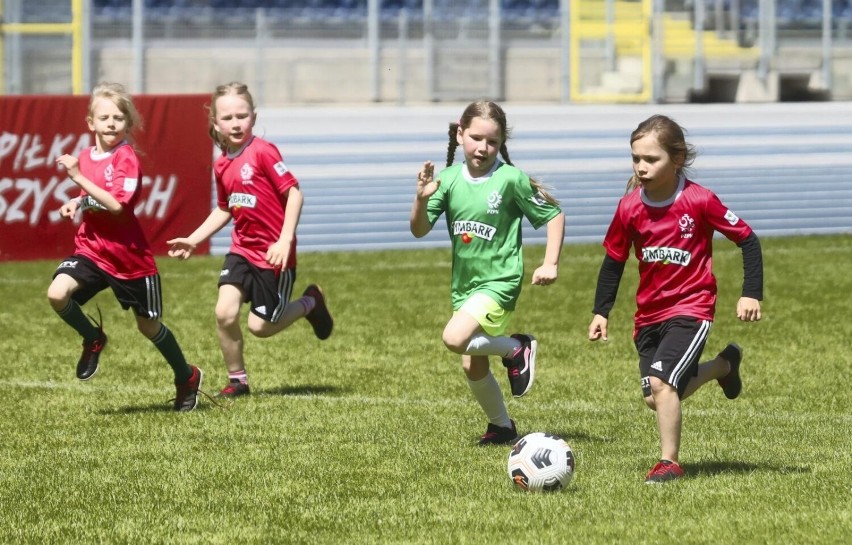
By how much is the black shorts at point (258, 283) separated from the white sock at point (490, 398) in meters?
1.84

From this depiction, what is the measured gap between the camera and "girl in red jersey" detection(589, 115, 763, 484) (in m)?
5.69

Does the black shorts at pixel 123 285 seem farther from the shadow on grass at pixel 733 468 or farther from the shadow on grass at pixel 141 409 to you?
the shadow on grass at pixel 733 468

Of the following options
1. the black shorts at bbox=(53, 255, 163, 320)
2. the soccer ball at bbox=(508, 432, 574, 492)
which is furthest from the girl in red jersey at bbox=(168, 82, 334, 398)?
the soccer ball at bbox=(508, 432, 574, 492)

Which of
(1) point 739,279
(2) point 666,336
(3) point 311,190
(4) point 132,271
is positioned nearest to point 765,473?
(2) point 666,336

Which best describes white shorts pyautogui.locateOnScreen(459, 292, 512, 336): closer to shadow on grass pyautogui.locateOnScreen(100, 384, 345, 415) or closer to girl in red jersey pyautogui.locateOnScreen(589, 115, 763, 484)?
girl in red jersey pyautogui.locateOnScreen(589, 115, 763, 484)

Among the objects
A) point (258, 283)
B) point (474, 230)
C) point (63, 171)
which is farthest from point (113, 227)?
point (63, 171)

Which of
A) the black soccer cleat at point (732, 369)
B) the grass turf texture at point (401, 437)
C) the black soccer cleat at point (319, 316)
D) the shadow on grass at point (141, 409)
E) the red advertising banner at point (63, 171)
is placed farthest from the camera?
the red advertising banner at point (63, 171)

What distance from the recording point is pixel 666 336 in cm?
579

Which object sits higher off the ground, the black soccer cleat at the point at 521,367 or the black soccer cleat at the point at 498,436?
the black soccer cleat at the point at 521,367

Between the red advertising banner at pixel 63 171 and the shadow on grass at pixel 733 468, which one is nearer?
the shadow on grass at pixel 733 468

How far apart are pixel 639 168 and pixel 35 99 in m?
10.7

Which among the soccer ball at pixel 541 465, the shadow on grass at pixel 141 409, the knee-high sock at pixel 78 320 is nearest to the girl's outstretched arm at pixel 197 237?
the knee-high sock at pixel 78 320

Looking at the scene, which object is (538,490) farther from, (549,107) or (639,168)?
(549,107)

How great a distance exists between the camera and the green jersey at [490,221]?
655 cm
